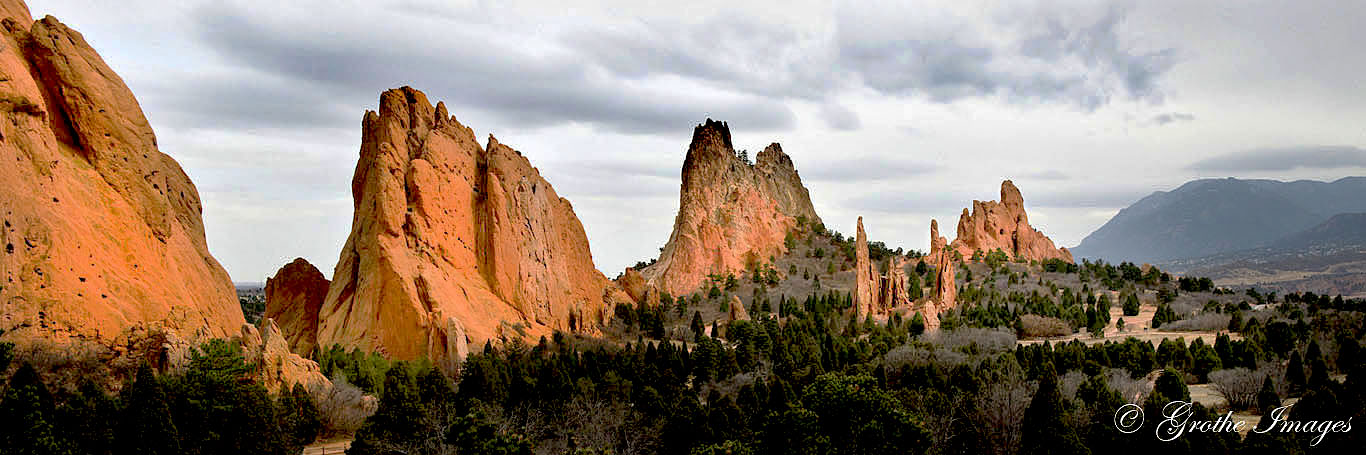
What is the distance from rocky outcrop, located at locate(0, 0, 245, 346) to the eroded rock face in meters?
6.97

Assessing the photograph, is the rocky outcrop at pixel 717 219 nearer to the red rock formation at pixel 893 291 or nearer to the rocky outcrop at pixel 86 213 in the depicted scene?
the red rock formation at pixel 893 291

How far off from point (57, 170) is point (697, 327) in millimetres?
41976

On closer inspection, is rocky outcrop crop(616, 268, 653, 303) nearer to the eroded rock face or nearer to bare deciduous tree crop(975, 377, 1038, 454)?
the eroded rock face

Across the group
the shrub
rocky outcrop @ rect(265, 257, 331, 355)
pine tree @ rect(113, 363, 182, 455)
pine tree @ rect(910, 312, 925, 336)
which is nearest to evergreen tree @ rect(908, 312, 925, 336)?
pine tree @ rect(910, 312, 925, 336)

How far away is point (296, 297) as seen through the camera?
4788 cm

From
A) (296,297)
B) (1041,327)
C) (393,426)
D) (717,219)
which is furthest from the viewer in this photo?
(717,219)

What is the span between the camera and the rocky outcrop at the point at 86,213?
2831cm

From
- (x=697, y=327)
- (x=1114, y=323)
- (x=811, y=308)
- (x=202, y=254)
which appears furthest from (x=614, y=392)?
(x=1114, y=323)

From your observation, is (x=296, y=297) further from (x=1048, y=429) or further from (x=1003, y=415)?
(x=1048, y=429)

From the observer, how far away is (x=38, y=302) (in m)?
28.3

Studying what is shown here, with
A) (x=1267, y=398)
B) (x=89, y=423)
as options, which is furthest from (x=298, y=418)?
(x=1267, y=398)

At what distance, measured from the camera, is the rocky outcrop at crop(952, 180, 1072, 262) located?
95.3m

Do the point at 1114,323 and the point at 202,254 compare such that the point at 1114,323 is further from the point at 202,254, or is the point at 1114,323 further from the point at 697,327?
the point at 202,254

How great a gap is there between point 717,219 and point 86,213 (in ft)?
197
